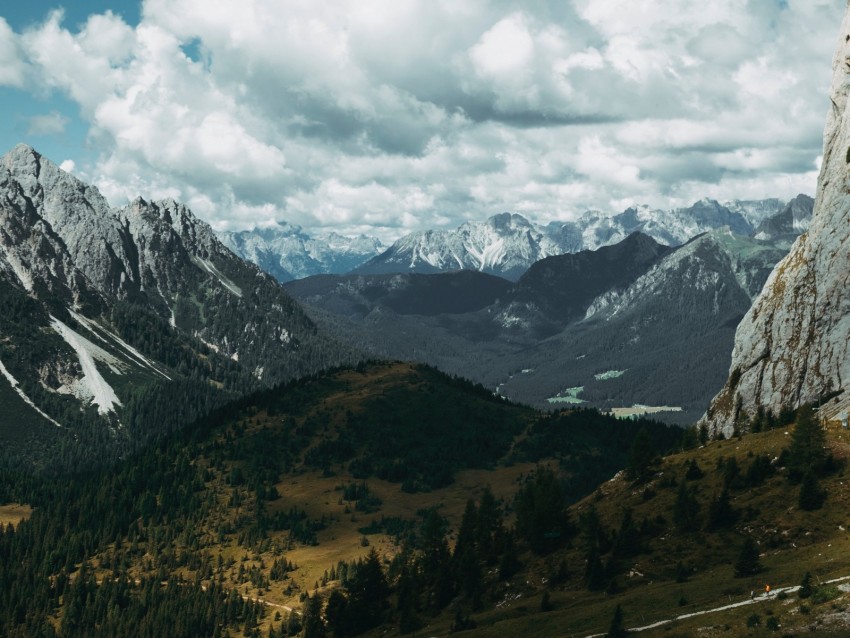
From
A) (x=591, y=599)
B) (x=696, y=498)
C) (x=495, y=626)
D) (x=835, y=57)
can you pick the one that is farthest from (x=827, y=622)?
(x=835, y=57)

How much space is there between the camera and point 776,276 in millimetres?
166375

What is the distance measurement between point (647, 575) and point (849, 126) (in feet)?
318

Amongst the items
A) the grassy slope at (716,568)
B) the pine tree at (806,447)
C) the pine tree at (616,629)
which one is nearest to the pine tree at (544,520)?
the grassy slope at (716,568)

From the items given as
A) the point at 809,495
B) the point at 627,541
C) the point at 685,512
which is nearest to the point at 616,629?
the point at 627,541

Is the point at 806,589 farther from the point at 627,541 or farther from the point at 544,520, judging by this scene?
the point at 544,520

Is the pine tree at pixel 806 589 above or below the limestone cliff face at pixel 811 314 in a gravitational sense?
below

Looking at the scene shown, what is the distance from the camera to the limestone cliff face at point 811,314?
14388cm

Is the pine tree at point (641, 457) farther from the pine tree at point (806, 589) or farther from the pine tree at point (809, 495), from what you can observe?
the pine tree at point (806, 589)

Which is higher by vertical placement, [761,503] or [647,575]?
[761,503]

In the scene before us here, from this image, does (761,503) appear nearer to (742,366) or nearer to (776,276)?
(742,366)

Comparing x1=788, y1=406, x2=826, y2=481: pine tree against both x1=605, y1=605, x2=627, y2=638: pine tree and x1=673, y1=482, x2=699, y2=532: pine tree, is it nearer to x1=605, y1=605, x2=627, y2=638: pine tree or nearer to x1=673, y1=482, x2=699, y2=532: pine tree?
x1=673, y1=482, x2=699, y2=532: pine tree

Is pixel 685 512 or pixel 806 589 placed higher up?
pixel 685 512

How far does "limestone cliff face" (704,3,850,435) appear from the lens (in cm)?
14388

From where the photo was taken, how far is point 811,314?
149 metres
